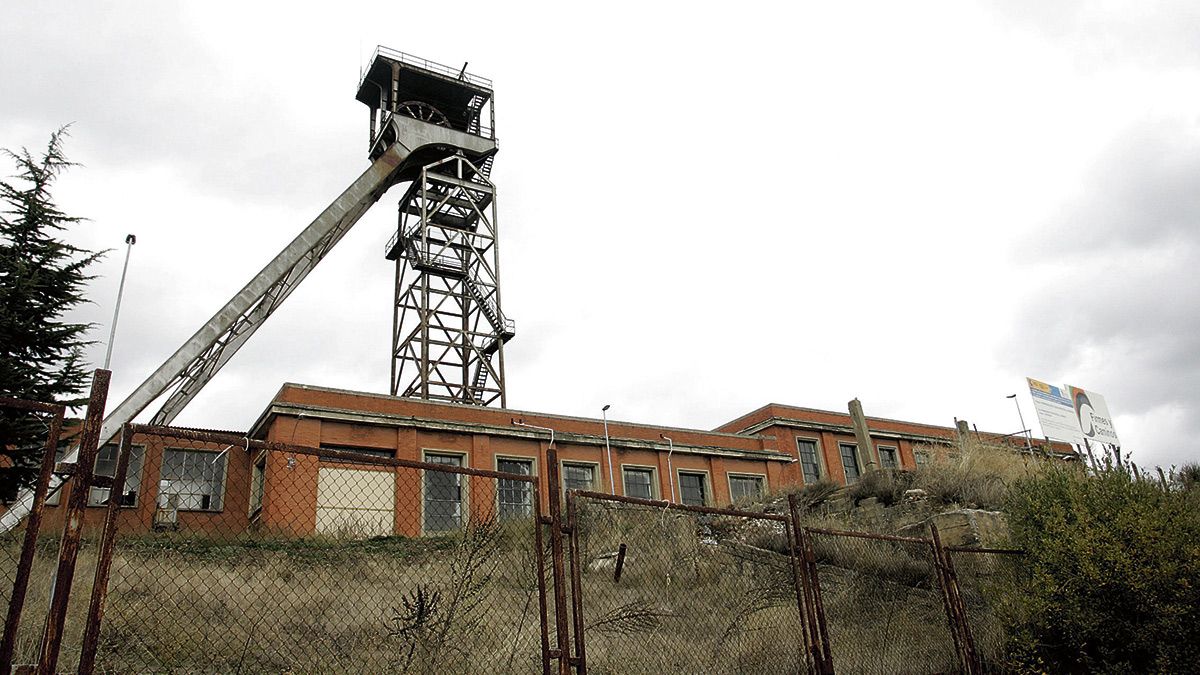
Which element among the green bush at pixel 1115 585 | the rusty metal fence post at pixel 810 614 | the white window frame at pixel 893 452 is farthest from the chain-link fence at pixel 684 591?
the white window frame at pixel 893 452

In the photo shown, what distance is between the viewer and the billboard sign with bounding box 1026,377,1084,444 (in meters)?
30.5

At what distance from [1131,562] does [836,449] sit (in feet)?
82.4

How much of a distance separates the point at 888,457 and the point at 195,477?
90.2 ft

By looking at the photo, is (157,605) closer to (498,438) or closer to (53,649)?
(53,649)

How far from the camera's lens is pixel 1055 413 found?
31500mm

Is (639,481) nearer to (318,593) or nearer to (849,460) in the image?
(849,460)

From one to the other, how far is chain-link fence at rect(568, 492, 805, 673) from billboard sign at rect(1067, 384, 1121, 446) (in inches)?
1003

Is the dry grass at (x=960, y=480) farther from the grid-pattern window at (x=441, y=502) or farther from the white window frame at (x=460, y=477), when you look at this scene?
the grid-pattern window at (x=441, y=502)

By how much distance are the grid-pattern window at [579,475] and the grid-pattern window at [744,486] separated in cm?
568

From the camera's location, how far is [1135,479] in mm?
9203

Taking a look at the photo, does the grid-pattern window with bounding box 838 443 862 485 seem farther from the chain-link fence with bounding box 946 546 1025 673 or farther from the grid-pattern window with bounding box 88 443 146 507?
the grid-pattern window with bounding box 88 443 146 507

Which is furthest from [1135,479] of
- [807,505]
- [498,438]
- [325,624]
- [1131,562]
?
[498,438]

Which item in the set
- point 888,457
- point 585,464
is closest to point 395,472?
point 585,464

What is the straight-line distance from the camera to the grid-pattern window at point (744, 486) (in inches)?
1084
